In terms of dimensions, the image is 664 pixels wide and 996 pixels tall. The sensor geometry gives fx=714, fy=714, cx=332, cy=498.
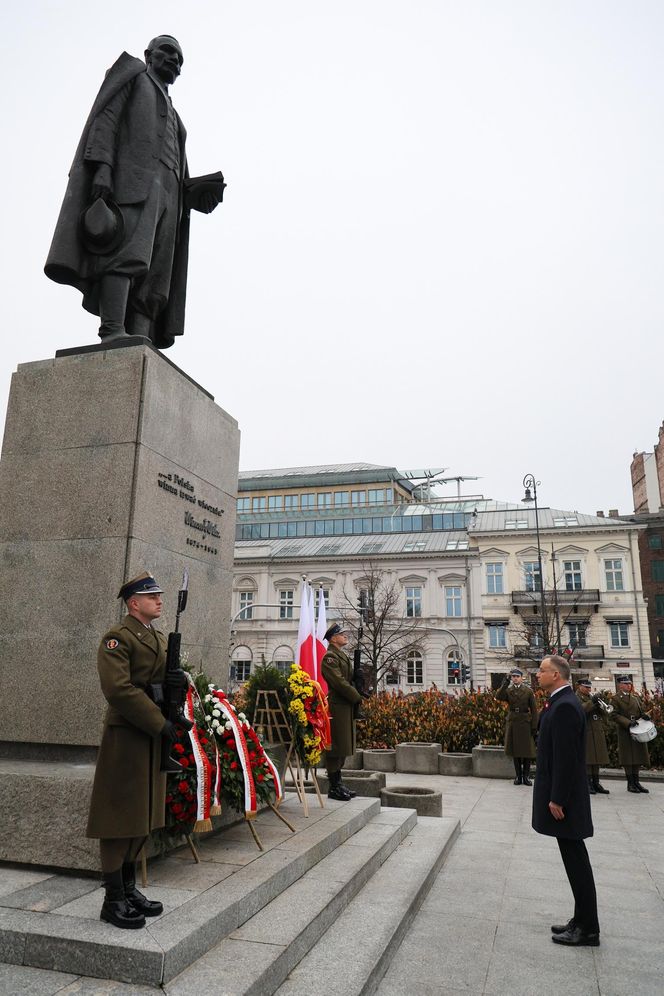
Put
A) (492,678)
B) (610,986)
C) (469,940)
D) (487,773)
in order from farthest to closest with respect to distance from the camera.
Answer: (492,678) < (487,773) < (469,940) < (610,986)

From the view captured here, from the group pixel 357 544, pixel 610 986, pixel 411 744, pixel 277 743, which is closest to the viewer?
pixel 610 986

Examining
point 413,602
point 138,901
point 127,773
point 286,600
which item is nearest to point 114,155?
point 127,773

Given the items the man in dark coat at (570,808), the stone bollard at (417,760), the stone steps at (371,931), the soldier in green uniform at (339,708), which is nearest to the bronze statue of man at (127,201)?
the soldier in green uniform at (339,708)

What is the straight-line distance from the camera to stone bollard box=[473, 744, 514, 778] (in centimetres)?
1434

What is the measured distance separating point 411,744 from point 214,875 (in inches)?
443

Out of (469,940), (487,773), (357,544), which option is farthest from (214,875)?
(357,544)

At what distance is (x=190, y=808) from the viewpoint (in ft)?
15.7

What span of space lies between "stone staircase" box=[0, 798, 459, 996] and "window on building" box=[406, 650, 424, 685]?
45.1 meters

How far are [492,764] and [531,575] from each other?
124ft

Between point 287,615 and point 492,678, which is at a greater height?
point 287,615

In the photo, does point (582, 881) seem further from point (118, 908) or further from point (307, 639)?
point (307, 639)

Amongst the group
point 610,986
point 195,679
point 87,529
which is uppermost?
point 87,529

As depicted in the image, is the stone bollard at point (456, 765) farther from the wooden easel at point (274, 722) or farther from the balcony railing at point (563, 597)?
the balcony railing at point (563, 597)

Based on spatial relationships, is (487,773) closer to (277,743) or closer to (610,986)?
(277,743)
